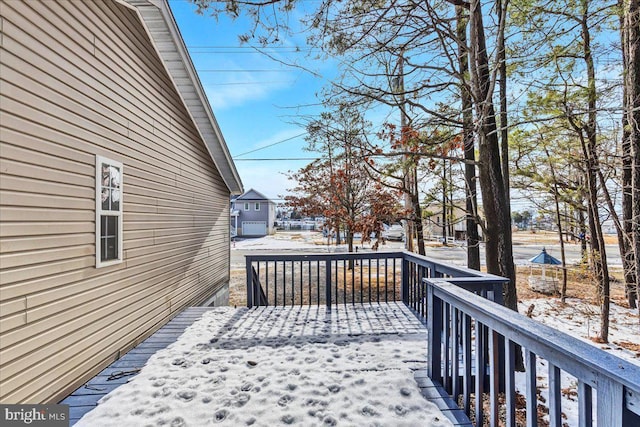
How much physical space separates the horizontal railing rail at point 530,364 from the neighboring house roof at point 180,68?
4.55m

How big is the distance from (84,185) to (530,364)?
12.1ft

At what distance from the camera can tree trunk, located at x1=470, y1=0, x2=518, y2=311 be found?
4.25m

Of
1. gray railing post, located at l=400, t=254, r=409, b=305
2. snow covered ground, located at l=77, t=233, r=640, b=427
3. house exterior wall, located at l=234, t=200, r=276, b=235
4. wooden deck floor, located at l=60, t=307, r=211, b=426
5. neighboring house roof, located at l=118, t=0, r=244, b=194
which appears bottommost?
wooden deck floor, located at l=60, t=307, r=211, b=426

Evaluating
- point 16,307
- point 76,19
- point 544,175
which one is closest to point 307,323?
point 16,307

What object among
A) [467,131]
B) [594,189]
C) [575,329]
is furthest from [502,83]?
[575,329]

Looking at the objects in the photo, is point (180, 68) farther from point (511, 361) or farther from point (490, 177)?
point (511, 361)

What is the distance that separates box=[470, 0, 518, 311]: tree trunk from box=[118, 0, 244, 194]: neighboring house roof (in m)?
4.18

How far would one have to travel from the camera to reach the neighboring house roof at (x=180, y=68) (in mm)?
3844

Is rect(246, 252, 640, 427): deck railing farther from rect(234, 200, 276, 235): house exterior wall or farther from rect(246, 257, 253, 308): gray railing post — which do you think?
rect(234, 200, 276, 235): house exterior wall

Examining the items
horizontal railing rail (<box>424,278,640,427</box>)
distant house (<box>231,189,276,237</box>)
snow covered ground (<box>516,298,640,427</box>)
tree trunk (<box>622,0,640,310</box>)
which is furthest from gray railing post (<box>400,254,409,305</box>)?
distant house (<box>231,189,276,237</box>)

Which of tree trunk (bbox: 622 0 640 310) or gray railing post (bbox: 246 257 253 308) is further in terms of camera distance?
gray railing post (bbox: 246 257 253 308)

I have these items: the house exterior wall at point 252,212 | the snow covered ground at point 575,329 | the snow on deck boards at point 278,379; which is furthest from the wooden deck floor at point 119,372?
the house exterior wall at point 252,212

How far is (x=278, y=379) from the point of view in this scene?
2643mm

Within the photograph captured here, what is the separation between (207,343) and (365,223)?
4887 mm
